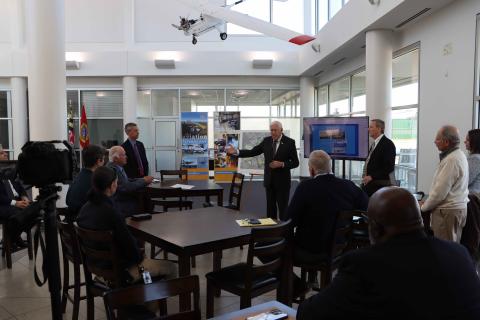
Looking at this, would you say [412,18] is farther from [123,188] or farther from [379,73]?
[123,188]

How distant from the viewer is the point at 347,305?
1183 mm

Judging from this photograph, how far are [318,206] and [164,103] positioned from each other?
9461 mm

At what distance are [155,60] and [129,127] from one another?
19.0 ft

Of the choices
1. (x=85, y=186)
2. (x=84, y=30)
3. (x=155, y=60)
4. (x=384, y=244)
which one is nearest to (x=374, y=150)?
(x=85, y=186)

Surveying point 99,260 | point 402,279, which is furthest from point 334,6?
point 402,279

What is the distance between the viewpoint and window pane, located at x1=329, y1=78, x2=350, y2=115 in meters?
9.49

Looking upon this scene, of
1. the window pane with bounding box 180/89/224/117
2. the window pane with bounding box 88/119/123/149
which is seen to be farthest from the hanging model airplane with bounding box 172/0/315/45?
the window pane with bounding box 88/119/123/149

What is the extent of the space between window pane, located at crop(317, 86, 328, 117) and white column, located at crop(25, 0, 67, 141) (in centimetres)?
730

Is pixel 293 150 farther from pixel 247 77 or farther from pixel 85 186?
pixel 247 77

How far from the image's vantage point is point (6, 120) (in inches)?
452

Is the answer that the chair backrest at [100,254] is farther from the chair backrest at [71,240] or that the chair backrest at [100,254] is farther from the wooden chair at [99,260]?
the chair backrest at [71,240]

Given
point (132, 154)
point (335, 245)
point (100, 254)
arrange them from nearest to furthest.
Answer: point (100, 254) → point (335, 245) → point (132, 154)

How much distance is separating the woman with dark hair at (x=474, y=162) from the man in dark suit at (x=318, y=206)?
4.72ft

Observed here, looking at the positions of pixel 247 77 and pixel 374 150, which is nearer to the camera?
pixel 374 150
